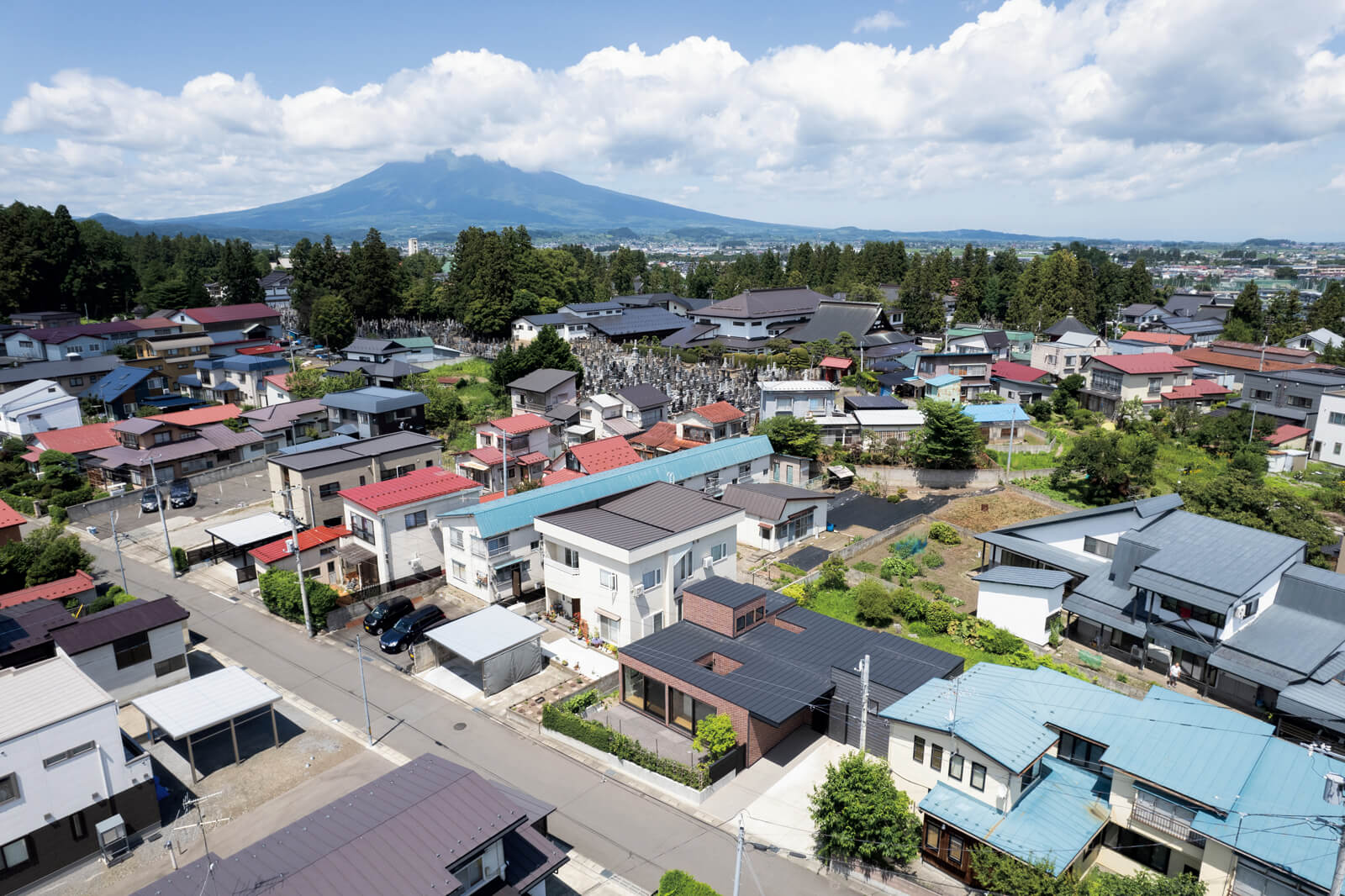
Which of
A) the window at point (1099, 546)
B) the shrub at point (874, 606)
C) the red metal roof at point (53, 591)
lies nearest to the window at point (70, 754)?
the red metal roof at point (53, 591)

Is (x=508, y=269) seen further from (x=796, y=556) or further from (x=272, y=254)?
(x=272, y=254)

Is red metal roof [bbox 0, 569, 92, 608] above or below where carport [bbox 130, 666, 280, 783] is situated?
above

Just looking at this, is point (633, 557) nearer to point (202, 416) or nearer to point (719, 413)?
point (719, 413)

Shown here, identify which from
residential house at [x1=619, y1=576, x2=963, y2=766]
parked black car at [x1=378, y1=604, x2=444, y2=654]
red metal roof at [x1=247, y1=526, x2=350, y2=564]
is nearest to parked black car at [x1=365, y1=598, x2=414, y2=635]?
parked black car at [x1=378, y1=604, x2=444, y2=654]

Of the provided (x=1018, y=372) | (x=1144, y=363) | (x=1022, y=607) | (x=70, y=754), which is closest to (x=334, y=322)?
(x=70, y=754)

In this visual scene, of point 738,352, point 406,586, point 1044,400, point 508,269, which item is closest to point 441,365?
point 508,269

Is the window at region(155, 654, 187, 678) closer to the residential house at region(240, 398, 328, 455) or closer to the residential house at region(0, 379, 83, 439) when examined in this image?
the residential house at region(240, 398, 328, 455)
